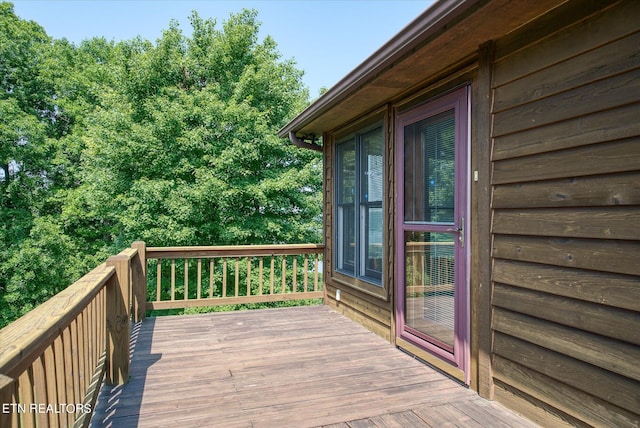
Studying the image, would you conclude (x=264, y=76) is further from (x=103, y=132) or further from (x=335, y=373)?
(x=335, y=373)

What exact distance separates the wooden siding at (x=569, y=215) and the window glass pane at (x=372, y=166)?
156 centimetres

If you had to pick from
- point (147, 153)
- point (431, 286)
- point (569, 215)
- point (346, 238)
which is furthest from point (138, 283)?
point (147, 153)

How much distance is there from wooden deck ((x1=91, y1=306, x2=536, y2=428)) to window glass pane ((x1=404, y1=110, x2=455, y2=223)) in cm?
117

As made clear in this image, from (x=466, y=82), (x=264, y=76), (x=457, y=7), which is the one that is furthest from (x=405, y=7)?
(x=457, y=7)

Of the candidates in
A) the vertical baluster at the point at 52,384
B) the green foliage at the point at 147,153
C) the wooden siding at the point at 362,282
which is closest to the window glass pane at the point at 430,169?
the wooden siding at the point at 362,282

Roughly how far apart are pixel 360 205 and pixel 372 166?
47 cm

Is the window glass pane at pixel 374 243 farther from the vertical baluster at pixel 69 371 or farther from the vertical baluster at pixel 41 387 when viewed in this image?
the vertical baluster at pixel 41 387

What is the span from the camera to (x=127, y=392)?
264 centimetres

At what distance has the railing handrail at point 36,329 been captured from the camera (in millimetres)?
992

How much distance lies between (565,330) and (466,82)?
1.60 metres

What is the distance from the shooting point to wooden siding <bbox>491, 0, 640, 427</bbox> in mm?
1699

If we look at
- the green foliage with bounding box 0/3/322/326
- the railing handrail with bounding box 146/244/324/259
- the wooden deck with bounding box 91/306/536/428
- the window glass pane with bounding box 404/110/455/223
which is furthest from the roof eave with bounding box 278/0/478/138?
the green foliage with bounding box 0/3/322/326

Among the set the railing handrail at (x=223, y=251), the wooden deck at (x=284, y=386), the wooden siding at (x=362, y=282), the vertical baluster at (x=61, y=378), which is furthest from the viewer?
the railing handrail at (x=223, y=251)

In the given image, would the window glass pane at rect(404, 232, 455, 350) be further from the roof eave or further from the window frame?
the roof eave
